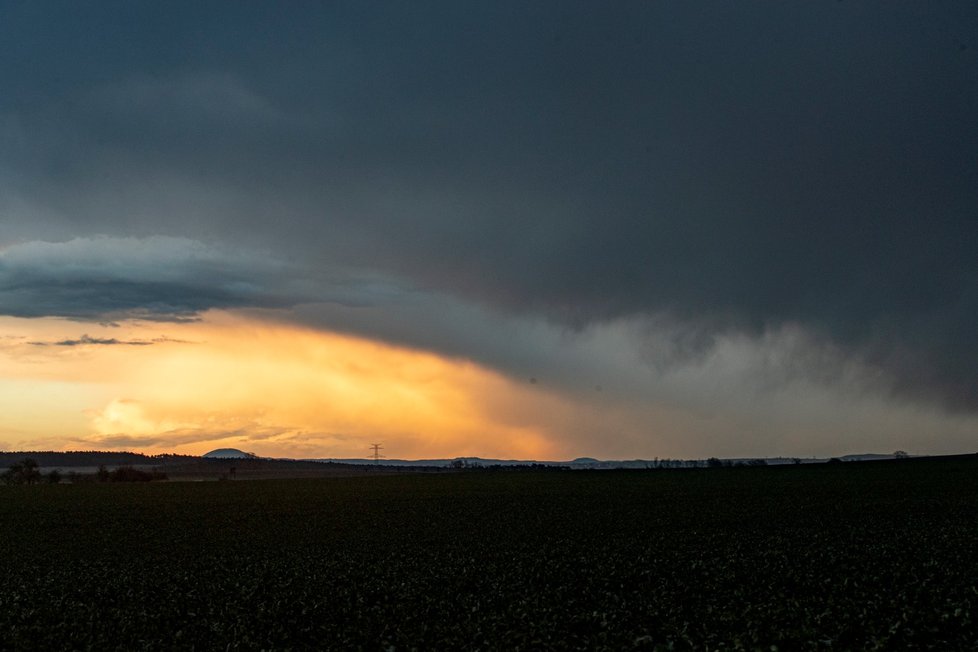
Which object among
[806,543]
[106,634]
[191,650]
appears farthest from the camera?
[806,543]

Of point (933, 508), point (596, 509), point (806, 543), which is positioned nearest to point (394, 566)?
point (806, 543)

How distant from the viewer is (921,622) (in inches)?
866

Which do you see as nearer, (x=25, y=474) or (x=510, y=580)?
(x=510, y=580)

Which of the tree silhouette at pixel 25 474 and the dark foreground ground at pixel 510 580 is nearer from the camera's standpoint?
the dark foreground ground at pixel 510 580

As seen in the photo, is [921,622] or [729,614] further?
[729,614]

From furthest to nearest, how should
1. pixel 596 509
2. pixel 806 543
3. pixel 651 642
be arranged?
pixel 596 509 → pixel 806 543 → pixel 651 642

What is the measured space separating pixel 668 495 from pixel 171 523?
51.9 meters

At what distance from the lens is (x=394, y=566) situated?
37188 millimetres

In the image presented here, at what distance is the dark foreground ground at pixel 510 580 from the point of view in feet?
75.6

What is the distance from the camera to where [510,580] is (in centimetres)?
3191

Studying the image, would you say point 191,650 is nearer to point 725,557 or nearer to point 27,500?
point 725,557

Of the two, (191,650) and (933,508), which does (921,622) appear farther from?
(933,508)

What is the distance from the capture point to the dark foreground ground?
75.6 feet

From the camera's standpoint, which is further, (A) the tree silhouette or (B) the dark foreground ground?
(A) the tree silhouette
